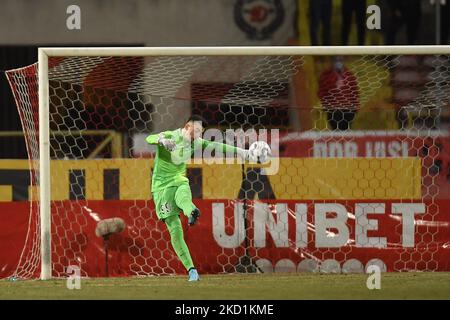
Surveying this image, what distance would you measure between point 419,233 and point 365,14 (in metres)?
4.55

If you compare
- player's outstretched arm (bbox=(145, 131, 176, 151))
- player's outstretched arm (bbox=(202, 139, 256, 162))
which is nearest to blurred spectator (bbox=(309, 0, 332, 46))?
player's outstretched arm (bbox=(202, 139, 256, 162))

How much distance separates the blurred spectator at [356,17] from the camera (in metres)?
15.5

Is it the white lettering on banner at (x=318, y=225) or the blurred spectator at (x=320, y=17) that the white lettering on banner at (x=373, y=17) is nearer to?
the blurred spectator at (x=320, y=17)

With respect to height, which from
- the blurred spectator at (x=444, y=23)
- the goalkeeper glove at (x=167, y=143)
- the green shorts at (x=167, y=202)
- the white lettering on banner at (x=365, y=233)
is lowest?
the white lettering on banner at (x=365, y=233)

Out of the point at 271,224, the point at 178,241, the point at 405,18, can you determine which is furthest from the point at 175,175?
the point at 405,18

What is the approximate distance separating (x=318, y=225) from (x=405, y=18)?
15.9 feet

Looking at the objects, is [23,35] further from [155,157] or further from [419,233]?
[419,233]

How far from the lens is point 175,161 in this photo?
1093 centimetres

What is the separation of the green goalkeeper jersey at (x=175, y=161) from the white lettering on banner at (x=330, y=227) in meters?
1.15

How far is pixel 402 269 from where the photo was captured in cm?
1164

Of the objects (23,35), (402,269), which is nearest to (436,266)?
(402,269)

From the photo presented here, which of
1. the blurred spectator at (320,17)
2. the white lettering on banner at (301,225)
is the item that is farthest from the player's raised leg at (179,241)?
the blurred spectator at (320,17)

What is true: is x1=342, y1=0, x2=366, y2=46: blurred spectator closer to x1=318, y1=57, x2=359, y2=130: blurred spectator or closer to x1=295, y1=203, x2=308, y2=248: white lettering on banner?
x1=318, y1=57, x2=359, y2=130: blurred spectator

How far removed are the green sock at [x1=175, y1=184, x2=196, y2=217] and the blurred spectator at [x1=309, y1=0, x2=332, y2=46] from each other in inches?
202
